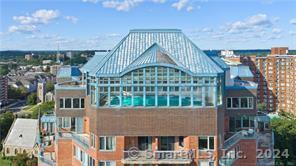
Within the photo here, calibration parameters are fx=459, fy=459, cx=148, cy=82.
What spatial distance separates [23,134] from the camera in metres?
74.3

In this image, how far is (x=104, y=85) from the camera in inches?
1164

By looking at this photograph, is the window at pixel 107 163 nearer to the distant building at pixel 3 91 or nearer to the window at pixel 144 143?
the window at pixel 144 143

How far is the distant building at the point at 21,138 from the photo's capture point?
234ft

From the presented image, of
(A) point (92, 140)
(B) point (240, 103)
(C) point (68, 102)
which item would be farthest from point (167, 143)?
(C) point (68, 102)

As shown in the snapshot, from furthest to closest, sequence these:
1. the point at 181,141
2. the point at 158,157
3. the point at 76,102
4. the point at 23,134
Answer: the point at 23,134 < the point at 76,102 < the point at 181,141 < the point at 158,157

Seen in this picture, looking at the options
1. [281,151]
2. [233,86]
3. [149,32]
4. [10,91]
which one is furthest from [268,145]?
[10,91]

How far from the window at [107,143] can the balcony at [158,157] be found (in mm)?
988

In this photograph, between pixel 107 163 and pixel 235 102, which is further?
pixel 235 102

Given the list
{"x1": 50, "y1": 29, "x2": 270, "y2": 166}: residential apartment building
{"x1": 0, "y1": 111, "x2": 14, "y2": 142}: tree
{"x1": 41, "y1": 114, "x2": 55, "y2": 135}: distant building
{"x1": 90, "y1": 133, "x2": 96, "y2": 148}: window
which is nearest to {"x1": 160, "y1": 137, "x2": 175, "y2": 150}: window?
{"x1": 50, "y1": 29, "x2": 270, "y2": 166}: residential apartment building

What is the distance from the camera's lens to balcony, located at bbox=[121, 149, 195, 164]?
29.5 meters

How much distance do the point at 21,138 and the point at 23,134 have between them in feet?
3.39

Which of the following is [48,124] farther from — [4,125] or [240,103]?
[4,125]

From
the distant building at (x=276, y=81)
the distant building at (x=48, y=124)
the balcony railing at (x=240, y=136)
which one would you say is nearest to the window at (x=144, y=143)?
the balcony railing at (x=240, y=136)

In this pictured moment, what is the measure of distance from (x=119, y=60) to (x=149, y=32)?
3540 mm
